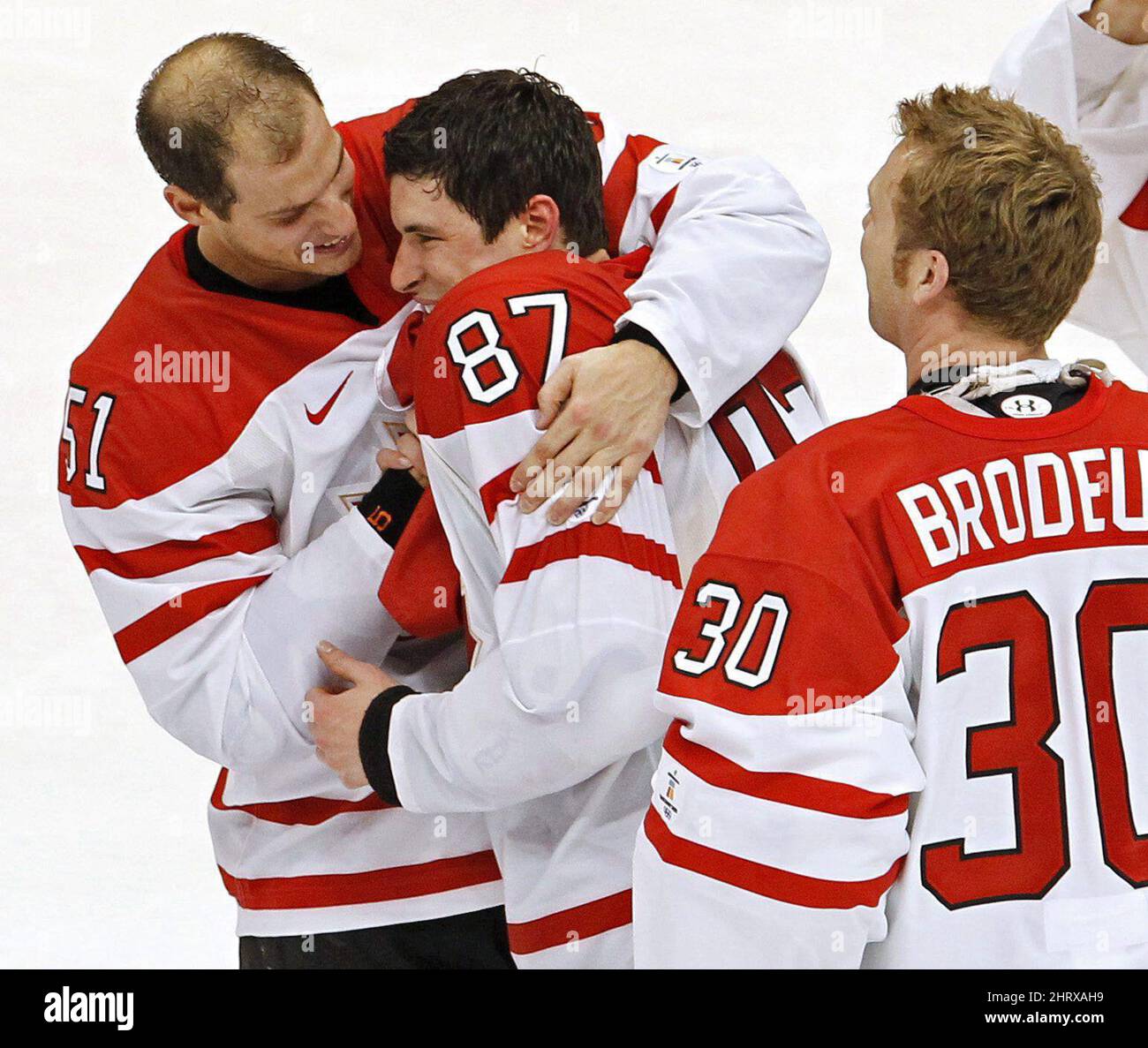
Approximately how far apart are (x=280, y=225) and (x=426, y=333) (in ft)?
0.99

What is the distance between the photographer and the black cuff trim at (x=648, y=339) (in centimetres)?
146

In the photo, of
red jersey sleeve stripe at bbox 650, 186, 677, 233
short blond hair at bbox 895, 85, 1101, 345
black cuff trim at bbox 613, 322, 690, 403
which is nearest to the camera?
short blond hair at bbox 895, 85, 1101, 345

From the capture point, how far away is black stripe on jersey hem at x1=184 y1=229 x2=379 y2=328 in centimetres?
169

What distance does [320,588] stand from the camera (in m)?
1.62

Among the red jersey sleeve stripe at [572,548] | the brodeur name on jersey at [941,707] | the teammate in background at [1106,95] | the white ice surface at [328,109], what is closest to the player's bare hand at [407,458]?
the red jersey sleeve stripe at [572,548]

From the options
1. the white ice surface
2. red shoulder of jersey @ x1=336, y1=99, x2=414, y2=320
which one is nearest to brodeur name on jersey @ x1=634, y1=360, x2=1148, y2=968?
red shoulder of jersey @ x1=336, y1=99, x2=414, y2=320

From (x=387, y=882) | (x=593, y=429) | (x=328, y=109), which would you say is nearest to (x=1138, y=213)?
(x=593, y=429)

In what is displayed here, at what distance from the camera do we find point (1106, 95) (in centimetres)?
201

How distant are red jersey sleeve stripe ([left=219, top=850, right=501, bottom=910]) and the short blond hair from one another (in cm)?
79

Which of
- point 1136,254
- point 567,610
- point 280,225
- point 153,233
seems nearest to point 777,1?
point 153,233

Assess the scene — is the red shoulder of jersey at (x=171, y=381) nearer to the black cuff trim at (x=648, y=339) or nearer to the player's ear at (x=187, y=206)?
the player's ear at (x=187, y=206)

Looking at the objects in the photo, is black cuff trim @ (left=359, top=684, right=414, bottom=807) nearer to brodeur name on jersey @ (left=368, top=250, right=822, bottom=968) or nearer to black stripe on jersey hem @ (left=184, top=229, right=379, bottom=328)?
Answer: brodeur name on jersey @ (left=368, top=250, right=822, bottom=968)

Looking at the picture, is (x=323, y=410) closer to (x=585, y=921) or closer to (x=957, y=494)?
(x=585, y=921)
